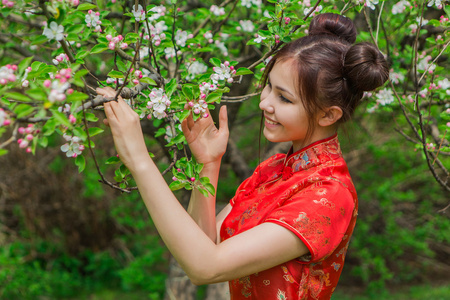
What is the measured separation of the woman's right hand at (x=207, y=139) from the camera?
1.69m

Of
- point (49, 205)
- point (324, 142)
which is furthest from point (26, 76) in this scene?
point (49, 205)

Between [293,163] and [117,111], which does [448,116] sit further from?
[117,111]

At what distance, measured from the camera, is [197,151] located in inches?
67.0

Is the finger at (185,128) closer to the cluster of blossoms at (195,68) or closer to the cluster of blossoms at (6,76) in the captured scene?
the cluster of blossoms at (195,68)

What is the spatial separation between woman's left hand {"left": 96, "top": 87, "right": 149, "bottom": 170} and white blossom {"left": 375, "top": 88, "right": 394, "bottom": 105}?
1.58 m

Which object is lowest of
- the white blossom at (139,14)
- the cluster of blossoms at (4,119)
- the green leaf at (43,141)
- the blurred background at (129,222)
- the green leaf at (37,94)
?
the blurred background at (129,222)

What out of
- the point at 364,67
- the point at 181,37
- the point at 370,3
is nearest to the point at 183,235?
the point at 364,67

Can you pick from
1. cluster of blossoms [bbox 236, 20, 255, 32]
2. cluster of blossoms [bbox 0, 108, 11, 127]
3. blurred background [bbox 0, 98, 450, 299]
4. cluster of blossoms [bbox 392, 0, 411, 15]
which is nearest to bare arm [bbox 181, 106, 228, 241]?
cluster of blossoms [bbox 0, 108, 11, 127]

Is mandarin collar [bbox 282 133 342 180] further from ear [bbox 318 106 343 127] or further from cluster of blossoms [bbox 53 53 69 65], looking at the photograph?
cluster of blossoms [bbox 53 53 69 65]

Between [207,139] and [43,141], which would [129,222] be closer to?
[207,139]

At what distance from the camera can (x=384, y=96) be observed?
248 cm

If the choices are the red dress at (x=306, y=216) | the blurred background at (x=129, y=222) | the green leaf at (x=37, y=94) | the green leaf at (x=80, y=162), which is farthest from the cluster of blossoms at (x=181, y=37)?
the blurred background at (x=129, y=222)

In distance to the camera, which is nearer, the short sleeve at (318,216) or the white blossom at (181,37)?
the short sleeve at (318,216)

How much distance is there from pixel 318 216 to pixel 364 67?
55 cm
